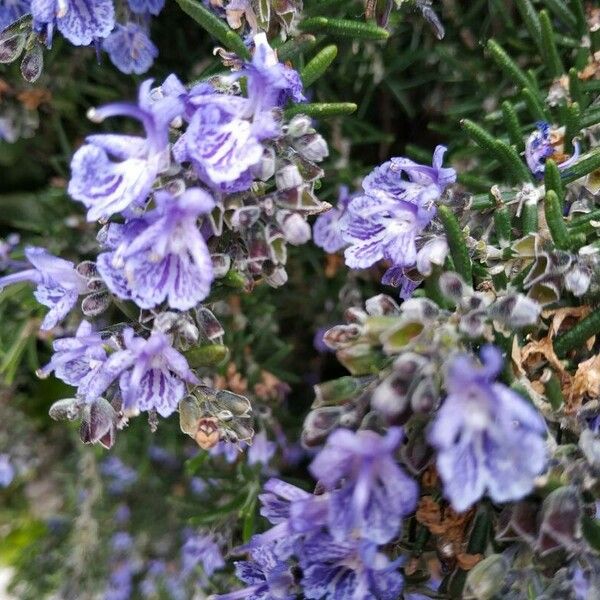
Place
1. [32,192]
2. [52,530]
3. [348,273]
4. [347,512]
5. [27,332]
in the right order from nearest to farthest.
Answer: [347,512] < [27,332] < [348,273] < [32,192] < [52,530]

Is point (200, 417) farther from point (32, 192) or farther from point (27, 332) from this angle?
point (32, 192)

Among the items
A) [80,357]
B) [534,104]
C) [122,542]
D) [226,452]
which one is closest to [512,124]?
[534,104]

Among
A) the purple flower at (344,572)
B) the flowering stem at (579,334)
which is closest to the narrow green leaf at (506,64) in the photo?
the flowering stem at (579,334)

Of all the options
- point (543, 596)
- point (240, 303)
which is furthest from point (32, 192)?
point (543, 596)

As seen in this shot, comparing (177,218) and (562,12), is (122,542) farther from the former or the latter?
(562,12)

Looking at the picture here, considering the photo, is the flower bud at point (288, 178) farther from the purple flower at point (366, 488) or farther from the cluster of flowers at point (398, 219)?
the purple flower at point (366, 488)
